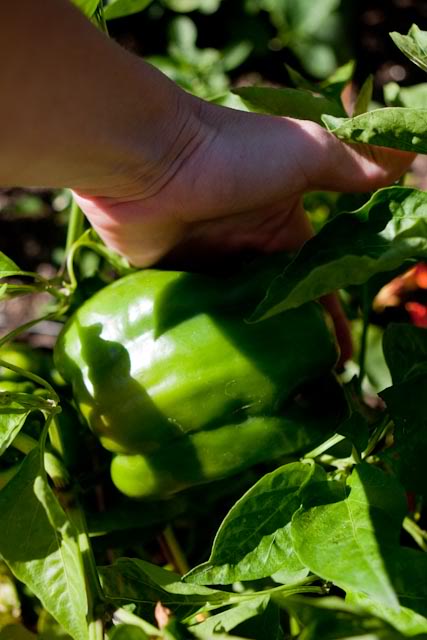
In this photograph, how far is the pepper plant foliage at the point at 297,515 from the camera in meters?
0.78

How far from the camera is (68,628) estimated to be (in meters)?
0.91

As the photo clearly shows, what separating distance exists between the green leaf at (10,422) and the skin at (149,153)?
0.27 m

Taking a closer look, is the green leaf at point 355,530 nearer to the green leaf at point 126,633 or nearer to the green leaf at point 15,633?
the green leaf at point 126,633

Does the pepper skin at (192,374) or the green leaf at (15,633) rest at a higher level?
the pepper skin at (192,374)

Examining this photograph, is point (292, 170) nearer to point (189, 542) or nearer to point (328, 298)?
point (328, 298)

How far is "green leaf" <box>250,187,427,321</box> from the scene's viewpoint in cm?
77

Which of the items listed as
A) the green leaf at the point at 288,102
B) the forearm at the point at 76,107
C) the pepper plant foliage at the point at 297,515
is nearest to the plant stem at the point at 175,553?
the pepper plant foliage at the point at 297,515

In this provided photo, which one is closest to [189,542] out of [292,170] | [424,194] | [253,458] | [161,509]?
[161,509]

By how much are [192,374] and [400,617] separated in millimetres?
415

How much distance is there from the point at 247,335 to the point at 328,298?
0.28 meters

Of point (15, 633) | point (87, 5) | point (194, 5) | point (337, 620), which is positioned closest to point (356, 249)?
point (337, 620)

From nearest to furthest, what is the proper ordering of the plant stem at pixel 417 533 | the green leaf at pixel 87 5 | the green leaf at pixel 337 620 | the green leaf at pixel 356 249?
the green leaf at pixel 337 620
the green leaf at pixel 356 249
the green leaf at pixel 87 5
the plant stem at pixel 417 533

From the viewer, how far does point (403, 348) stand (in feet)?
3.47

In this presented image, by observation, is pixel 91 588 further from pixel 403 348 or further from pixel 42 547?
pixel 403 348
